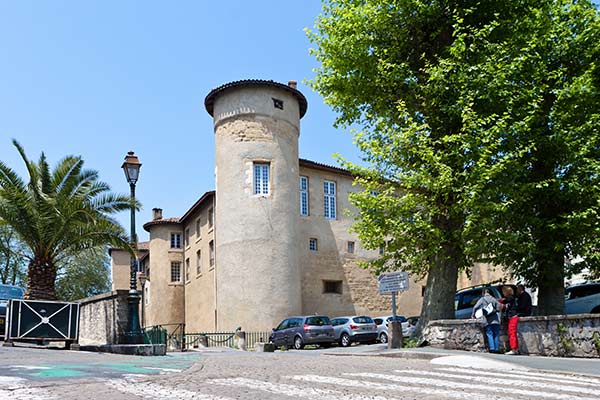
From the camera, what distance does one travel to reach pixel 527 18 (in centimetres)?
1772

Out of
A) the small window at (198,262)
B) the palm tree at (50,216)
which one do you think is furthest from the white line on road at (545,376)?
the small window at (198,262)

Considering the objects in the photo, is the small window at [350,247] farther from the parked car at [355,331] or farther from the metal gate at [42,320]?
the metal gate at [42,320]

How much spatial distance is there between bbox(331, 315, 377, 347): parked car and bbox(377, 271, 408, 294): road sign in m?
10.3

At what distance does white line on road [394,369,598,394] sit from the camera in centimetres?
813

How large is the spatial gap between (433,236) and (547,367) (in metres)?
6.38

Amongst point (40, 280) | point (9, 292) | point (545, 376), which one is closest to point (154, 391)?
point (545, 376)

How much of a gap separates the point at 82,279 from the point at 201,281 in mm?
23462

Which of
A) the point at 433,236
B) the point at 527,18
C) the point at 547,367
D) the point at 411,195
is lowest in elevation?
the point at 547,367

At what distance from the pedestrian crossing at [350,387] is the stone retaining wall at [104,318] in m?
10.1

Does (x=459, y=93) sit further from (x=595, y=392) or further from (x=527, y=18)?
(x=595, y=392)

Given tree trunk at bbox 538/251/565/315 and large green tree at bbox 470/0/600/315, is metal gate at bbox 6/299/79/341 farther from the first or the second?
tree trunk at bbox 538/251/565/315

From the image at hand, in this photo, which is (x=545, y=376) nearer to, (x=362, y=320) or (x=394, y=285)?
(x=394, y=285)

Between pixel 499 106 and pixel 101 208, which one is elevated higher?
pixel 499 106

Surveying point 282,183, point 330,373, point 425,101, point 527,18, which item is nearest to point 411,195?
point 425,101
